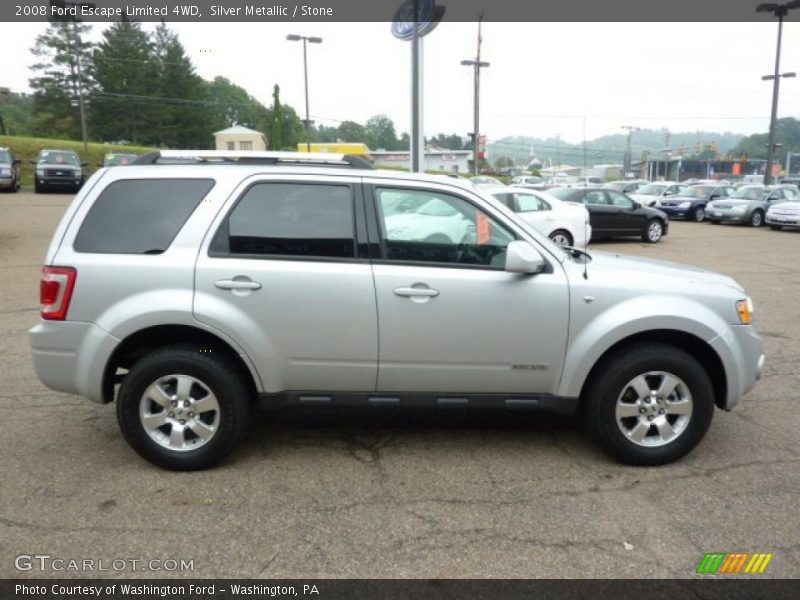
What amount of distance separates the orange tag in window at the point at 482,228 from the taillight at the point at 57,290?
7.90 ft

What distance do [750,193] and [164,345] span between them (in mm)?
25598

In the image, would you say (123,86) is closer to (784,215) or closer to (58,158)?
(58,158)

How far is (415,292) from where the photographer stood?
144 inches

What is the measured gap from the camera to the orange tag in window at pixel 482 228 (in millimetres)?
3855

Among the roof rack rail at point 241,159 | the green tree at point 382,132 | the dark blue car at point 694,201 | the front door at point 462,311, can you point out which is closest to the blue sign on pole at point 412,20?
the roof rack rail at point 241,159

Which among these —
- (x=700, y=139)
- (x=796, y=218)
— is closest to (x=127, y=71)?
(x=796, y=218)

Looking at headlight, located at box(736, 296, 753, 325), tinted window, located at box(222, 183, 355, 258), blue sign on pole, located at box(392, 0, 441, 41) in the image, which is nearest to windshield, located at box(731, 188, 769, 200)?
blue sign on pole, located at box(392, 0, 441, 41)

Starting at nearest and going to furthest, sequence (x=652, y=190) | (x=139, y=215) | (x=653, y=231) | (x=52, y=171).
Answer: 1. (x=139, y=215)
2. (x=653, y=231)
3. (x=52, y=171)
4. (x=652, y=190)

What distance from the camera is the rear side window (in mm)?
3701

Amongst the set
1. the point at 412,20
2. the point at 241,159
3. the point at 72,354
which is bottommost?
the point at 72,354

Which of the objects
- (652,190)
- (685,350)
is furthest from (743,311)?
(652,190)

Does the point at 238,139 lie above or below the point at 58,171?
above

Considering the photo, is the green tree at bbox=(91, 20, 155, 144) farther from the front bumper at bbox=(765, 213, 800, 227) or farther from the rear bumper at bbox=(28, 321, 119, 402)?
the rear bumper at bbox=(28, 321, 119, 402)
